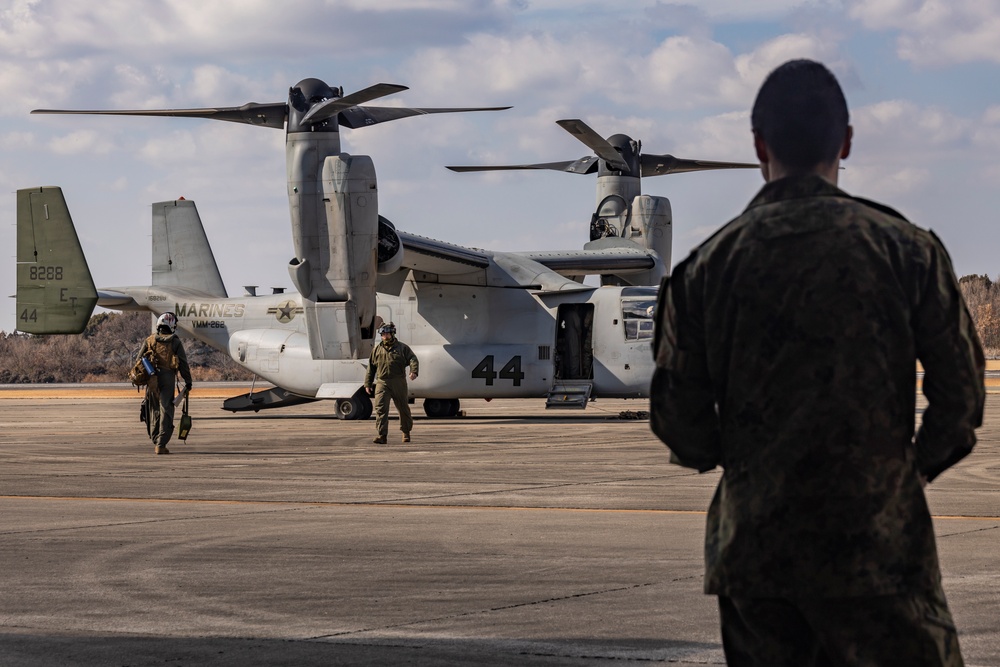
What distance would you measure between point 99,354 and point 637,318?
2441 inches

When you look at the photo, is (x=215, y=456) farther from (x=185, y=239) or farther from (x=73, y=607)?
(x=185, y=239)

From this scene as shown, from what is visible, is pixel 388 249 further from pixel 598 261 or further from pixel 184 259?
pixel 184 259

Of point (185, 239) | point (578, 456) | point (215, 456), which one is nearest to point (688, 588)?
point (578, 456)

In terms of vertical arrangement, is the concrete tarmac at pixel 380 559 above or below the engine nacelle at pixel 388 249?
below

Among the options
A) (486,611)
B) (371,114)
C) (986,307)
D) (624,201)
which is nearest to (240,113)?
(371,114)

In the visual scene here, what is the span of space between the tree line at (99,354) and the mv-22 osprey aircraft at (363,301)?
38.5 meters

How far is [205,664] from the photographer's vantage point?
5.44 metres

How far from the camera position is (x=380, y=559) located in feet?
27.0

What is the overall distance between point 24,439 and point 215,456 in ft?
19.7

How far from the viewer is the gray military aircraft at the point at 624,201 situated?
3062 cm

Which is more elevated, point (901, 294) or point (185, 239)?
point (185, 239)

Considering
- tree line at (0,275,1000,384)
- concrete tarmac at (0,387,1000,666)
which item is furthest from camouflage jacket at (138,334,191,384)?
tree line at (0,275,1000,384)

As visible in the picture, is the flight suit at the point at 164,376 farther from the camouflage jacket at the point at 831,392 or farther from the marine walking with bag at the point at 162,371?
the camouflage jacket at the point at 831,392

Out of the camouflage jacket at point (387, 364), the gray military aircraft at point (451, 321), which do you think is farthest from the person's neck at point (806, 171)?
the gray military aircraft at point (451, 321)
